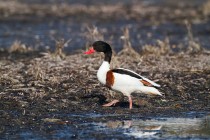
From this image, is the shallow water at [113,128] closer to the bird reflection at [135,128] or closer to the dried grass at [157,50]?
the bird reflection at [135,128]

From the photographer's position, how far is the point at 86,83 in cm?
1328

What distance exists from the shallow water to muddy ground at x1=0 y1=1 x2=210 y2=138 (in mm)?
195

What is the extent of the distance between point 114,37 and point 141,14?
726cm

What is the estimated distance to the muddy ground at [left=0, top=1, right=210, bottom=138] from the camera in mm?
11016

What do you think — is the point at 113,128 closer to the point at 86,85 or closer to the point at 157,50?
the point at 86,85

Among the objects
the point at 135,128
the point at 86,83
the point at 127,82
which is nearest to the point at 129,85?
the point at 127,82

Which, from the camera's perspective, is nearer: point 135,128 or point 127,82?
point 135,128

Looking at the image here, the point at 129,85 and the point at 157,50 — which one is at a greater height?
the point at 157,50

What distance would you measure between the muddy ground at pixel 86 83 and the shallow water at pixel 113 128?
0.20m

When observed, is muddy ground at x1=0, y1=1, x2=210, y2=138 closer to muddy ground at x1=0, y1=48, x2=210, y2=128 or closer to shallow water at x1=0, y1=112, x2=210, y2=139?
muddy ground at x1=0, y1=48, x2=210, y2=128

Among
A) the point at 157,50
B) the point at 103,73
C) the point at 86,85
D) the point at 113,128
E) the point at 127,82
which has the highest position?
the point at 157,50

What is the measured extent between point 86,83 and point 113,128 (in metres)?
3.72

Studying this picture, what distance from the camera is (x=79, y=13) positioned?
29109mm

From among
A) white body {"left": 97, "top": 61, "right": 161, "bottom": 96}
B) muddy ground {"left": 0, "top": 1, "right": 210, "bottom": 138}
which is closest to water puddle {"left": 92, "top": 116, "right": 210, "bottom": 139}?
muddy ground {"left": 0, "top": 1, "right": 210, "bottom": 138}
